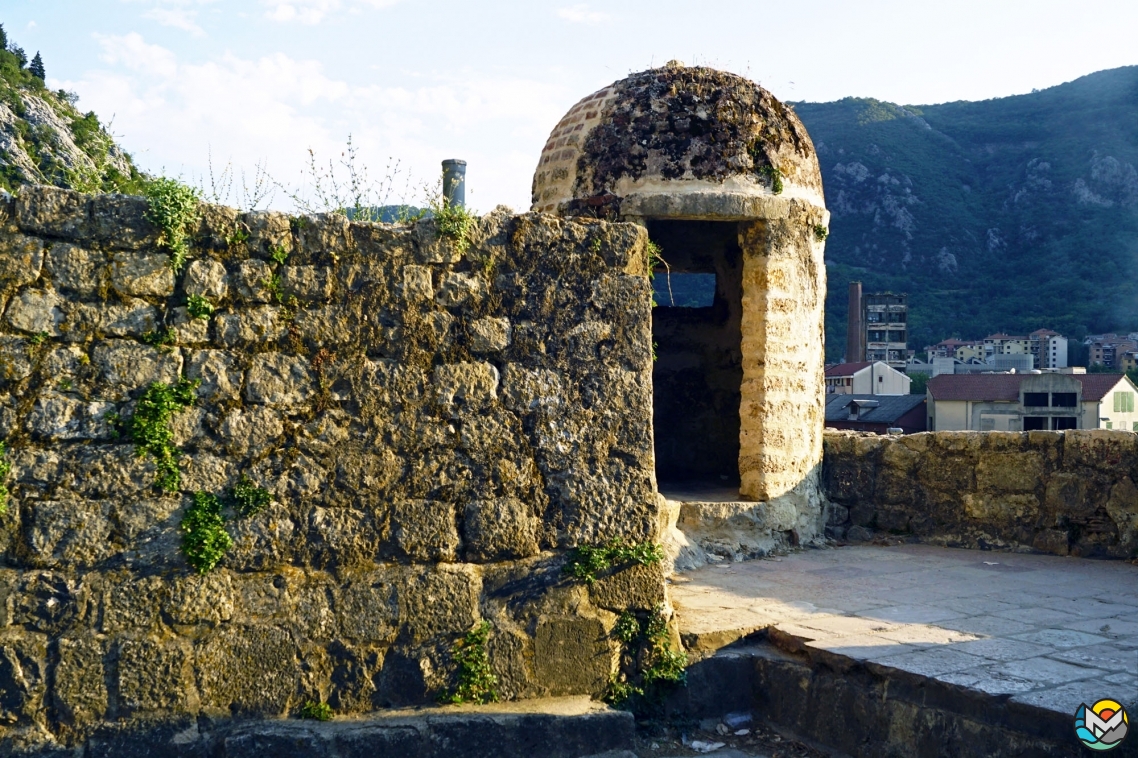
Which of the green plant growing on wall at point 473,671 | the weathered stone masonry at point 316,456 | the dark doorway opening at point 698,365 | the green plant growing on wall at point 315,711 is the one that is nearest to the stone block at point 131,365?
the weathered stone masonry at point 316,456

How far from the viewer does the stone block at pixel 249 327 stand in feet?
12.3

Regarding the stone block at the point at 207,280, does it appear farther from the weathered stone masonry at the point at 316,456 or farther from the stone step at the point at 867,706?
the stone step at the point at 867,706

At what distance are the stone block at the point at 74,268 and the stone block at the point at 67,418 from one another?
389 millimetres

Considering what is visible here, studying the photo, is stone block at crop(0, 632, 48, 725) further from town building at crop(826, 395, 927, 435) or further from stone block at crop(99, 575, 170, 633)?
town building at crop(826, 395, 927, 435)

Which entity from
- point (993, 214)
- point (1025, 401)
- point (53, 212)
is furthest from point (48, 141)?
point (993, 214)

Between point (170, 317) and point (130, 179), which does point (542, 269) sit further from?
point (130, 179)

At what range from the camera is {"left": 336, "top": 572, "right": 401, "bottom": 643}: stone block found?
12.5ft

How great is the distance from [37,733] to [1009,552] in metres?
6.01

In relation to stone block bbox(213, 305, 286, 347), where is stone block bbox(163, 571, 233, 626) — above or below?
below

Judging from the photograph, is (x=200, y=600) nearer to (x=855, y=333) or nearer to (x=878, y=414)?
(x=878, y=414)

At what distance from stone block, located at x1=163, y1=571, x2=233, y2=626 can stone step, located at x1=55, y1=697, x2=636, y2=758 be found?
0.37 m

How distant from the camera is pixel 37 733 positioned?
3508 millimetres

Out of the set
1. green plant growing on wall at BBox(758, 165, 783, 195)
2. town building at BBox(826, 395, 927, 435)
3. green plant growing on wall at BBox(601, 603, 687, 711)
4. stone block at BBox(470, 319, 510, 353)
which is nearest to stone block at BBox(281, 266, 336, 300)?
stone block at BBox(470, 319, 510, 353)

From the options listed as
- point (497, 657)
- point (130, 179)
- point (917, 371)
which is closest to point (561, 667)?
point (497, 657)
